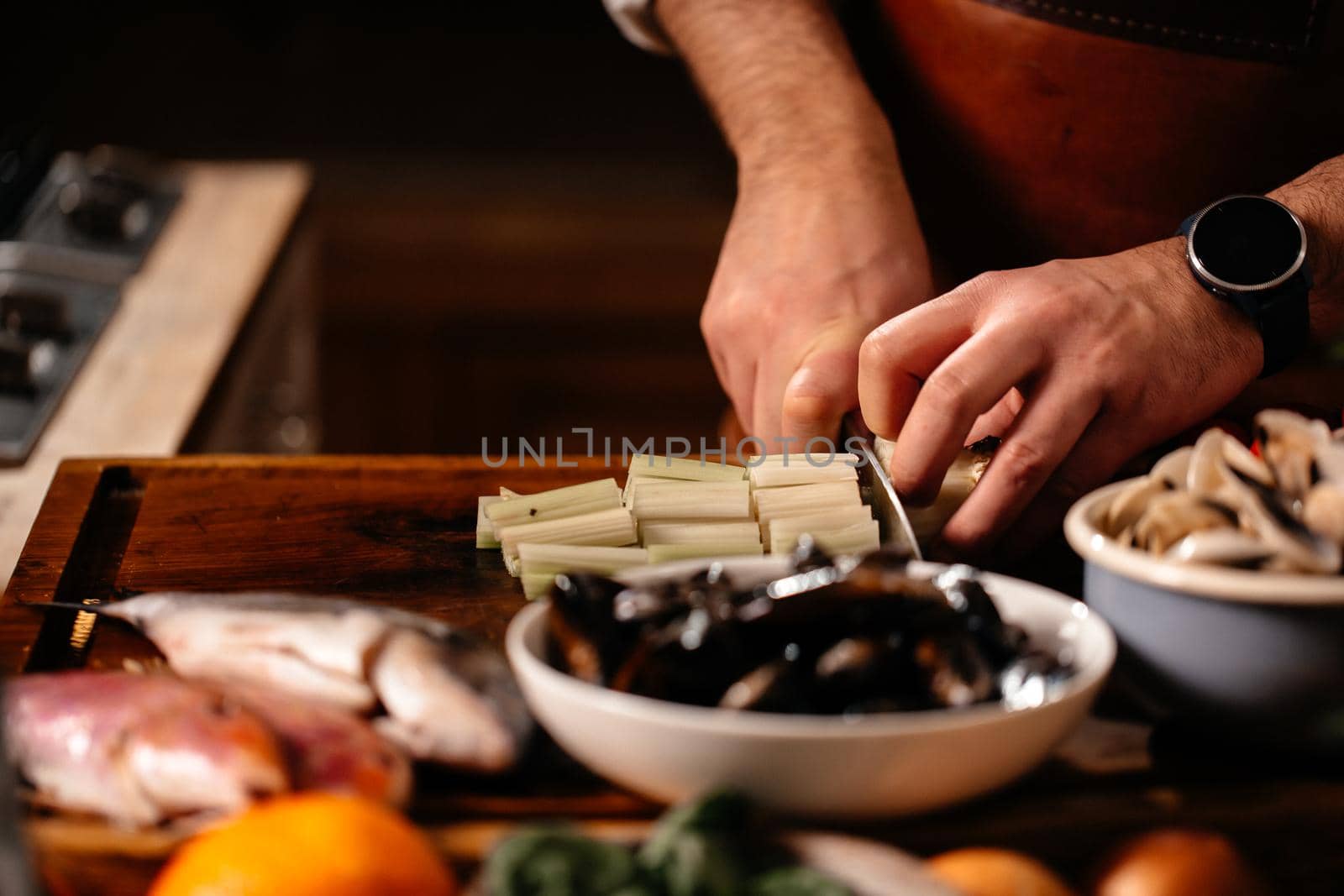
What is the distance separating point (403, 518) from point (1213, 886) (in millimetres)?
919

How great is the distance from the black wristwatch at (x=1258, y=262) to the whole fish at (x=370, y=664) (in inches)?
32.9

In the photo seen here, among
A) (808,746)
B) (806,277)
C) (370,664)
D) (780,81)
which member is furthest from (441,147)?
(808,746)

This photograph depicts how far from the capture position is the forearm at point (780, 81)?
1658 mm

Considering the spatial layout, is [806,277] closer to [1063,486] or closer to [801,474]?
[801,474]

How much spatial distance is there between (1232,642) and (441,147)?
4.19m

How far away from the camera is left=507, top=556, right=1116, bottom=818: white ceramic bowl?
695mm

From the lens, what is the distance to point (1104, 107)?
62.5 inches

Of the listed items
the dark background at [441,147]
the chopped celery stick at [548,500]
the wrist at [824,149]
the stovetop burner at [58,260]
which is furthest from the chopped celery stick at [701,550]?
the dark background at [441,147]

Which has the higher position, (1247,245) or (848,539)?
(1247,245)

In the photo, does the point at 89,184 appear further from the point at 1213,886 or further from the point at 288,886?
the point at 1213,886

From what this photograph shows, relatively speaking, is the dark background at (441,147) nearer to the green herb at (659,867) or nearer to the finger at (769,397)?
the finger at (769,397)

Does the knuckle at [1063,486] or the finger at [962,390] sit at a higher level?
the finger at [962,390]

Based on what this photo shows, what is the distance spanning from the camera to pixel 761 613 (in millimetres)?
757

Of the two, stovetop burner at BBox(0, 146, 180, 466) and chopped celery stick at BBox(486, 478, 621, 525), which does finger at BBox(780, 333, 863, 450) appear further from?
stovetop burner at BBox(0, 146, 180, 466)
